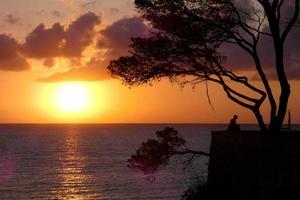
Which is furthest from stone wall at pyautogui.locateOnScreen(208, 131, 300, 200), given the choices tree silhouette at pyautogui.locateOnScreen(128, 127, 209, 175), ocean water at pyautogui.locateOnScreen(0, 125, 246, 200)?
ocean water at pyautogui.locateOnScreen(0, 125, 246, 200)

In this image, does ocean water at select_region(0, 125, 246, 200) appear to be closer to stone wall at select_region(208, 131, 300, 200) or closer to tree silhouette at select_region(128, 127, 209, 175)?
tree silhouette at select_region(128, 127, 209, 175)

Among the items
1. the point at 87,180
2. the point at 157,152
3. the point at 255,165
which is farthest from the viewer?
the point at 87,180

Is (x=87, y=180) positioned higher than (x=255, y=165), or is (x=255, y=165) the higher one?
(x=255, y=165)

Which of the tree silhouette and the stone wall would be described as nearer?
the stone wall

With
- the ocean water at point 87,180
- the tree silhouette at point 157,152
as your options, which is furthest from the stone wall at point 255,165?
the ocean water at point 87,180

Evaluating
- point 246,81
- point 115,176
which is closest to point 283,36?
point 246,81

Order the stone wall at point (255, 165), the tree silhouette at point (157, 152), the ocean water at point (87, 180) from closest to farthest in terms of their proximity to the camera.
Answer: the stone wall at point (255, 165), the tree silhouette at point (157, 152), the ocean water at point (87, 180)

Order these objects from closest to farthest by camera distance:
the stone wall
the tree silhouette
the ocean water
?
the stone wall, the tree silhouette, the ocean water

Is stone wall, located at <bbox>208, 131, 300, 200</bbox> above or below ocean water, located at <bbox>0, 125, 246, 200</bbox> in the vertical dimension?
above

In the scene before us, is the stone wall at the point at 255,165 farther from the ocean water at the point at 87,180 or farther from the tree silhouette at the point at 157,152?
the ocean water at the point at 87,180

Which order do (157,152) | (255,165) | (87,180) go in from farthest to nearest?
(87,180) → (157,152) → (255,165)

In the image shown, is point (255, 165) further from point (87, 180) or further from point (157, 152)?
point (87, 180)

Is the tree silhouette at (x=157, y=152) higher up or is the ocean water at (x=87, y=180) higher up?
the tree silhouette at (x=157, y=152)

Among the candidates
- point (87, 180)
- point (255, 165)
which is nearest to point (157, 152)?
point (255, 165)
